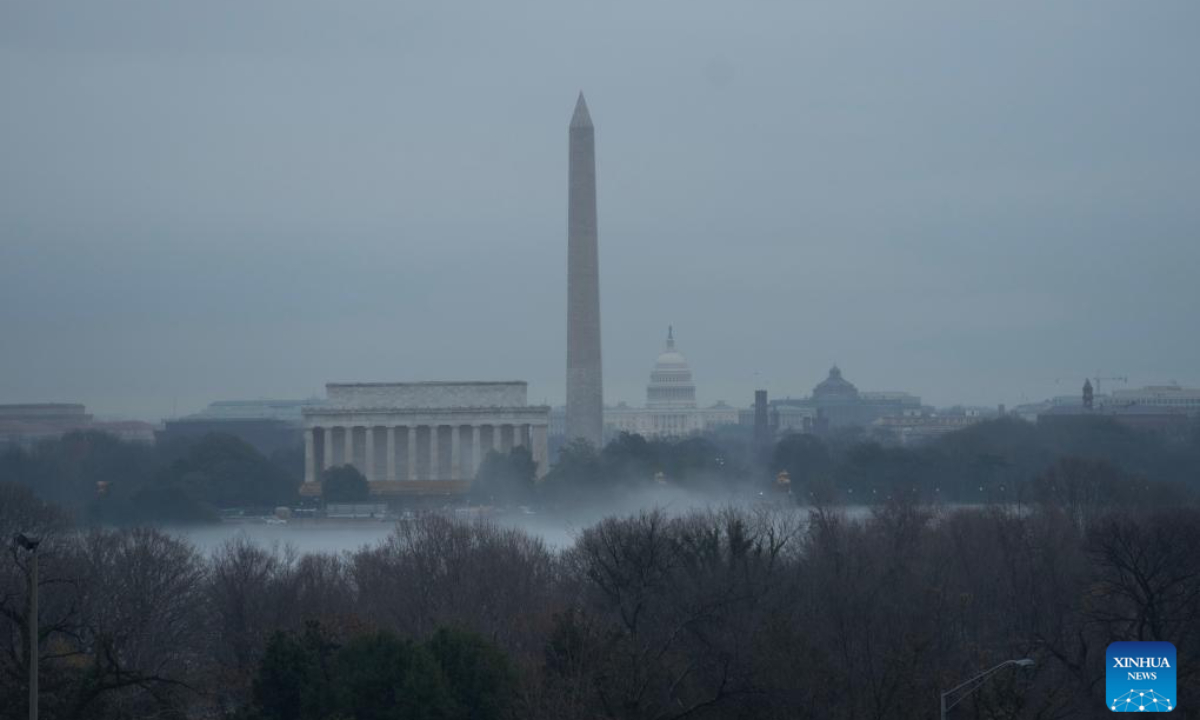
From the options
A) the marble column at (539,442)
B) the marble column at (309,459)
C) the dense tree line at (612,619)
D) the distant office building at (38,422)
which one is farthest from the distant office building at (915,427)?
the dense tree line at (612,619)

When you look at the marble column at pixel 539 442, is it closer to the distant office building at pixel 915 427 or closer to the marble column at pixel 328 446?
the marble column at pixel 328 446

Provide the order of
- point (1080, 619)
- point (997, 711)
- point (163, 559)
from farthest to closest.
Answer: point (163, 559), point (1080, 619), point (997, 711)

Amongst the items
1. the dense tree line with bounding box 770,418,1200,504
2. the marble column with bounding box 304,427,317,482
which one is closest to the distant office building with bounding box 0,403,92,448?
the marble column with bounding box 304,427,317,482

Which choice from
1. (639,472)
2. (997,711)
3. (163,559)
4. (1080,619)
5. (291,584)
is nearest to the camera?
(997,711)

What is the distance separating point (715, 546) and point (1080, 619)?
750 centimetres

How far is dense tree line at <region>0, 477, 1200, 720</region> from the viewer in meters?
35.6

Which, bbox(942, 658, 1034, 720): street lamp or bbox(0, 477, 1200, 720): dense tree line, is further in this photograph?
bbox(0, 477, 1200, 720): dense tree line

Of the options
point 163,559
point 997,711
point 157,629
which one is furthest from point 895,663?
point 163,559

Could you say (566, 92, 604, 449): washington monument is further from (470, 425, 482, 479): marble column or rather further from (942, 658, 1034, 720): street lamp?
(942, 658, 1034, 720): street lamp

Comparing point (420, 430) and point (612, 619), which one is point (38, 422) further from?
point (612, 619)

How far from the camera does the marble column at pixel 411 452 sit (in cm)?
11662

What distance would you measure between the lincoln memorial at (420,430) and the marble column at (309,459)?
0.24 feet

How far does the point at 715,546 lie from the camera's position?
47250 mm

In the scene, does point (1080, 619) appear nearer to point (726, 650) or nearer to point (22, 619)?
point (726, 650)
